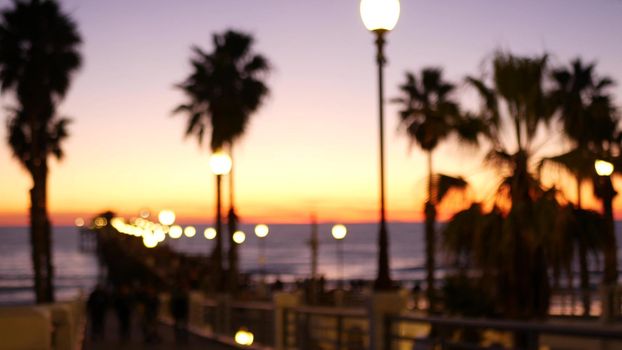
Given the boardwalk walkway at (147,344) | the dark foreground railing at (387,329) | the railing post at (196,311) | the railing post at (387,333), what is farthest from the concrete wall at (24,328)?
the railing post at (196,311)

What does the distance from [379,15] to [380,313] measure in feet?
15.5

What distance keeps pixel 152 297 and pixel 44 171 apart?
2346cm

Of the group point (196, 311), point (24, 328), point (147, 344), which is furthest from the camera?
point (196, 311)

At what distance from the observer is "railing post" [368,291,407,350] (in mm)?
10898

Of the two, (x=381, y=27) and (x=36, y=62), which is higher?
(x=36, y=62)

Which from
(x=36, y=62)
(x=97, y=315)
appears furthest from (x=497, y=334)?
(x=36, y=62)

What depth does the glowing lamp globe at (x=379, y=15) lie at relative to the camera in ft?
44.7

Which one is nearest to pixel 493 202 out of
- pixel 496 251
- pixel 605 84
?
pixel 496 251

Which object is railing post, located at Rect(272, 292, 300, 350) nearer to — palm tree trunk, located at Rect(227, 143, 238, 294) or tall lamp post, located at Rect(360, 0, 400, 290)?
tall lamp post, located at Rect(360, 0, 400, 290)

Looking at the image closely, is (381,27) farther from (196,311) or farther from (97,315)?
(196,311)

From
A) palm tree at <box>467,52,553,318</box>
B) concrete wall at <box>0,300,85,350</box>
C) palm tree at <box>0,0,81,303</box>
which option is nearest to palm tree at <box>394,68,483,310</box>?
palm tree at <box>467,52,553,318</box>

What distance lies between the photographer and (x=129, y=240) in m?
106

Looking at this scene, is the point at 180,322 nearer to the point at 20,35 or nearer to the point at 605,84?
the point at 20,35

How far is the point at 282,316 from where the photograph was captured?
1691cm
